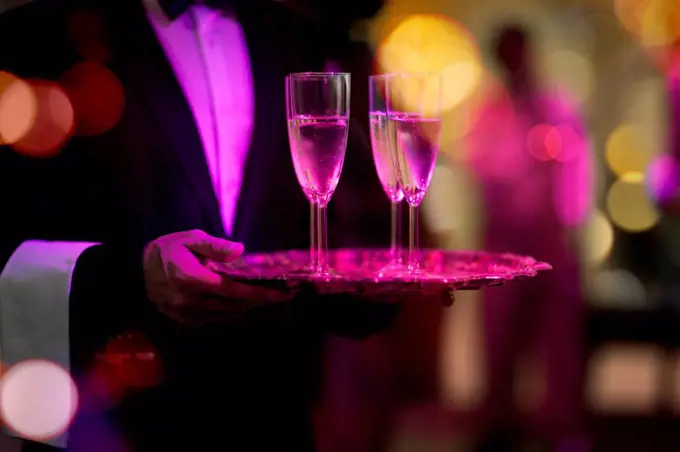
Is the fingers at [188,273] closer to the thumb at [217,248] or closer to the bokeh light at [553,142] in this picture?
the thumb at [217,248]

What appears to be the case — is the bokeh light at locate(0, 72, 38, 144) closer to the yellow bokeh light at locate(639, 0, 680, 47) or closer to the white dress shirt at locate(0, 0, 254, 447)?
the white dress shirt at locate(0, 0, 254, 447)

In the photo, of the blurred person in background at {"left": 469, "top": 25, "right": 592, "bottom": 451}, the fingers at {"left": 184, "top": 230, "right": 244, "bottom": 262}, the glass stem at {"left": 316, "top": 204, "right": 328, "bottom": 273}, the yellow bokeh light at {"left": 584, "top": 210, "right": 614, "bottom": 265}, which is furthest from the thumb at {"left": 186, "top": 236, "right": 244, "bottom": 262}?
the yellow bokeh light at {"left": 584, "top": 210, "right": 614, "bottom": 265}

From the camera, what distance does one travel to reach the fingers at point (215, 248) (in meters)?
1.17

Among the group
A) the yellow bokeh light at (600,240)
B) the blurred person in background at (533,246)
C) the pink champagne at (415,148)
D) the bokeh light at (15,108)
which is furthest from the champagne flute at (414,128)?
the yellow bokeh light at (600,240)

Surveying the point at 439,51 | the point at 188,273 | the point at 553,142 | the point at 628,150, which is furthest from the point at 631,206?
the point at 188,273

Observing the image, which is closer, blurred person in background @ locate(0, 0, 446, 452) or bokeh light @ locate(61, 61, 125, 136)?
blurred person in background @ locate(0, 0, 446, 452)

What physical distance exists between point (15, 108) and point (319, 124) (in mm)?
1006

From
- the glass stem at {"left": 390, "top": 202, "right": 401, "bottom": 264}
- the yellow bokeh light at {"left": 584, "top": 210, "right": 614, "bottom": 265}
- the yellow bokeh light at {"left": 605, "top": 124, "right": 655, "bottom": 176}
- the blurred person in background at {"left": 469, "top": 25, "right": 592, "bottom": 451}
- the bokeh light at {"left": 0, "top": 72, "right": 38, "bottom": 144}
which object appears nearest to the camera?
the glass stem at {"left": 390, "top": 202, "right": 401, "bottom": 264}

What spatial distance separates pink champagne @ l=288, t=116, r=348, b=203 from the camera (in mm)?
1271

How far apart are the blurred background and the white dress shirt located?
343mm

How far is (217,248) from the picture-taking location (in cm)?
117

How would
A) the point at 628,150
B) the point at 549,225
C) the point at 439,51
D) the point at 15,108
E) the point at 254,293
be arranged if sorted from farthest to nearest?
the point at 439,51 → the point at 628,150 → the point at 549,225 → the point at 15,108 → the point at 254,293

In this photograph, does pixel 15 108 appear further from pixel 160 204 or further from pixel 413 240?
pixel 413 240

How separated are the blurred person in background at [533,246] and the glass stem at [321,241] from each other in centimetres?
272
